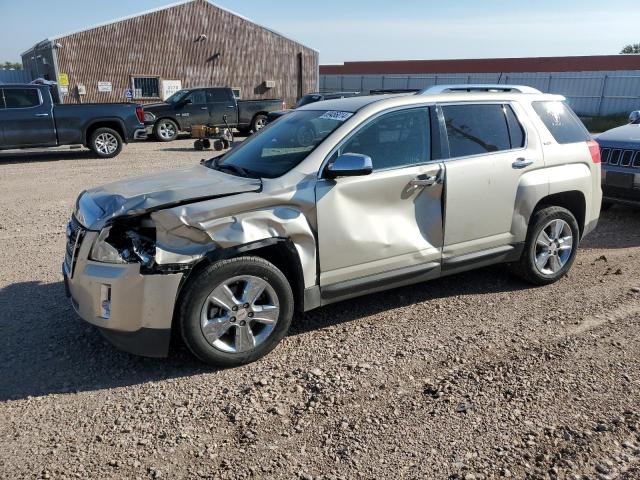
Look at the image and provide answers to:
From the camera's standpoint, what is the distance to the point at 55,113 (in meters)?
13.4

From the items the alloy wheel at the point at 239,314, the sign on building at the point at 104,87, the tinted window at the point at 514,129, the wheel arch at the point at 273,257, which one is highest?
the tinted window at the point at 514,129

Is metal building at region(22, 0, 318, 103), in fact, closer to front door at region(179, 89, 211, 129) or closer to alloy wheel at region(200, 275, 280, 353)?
front door at region(179, 89, 211, 129)

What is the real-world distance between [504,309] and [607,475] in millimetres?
2099

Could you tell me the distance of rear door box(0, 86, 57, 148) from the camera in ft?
42.9

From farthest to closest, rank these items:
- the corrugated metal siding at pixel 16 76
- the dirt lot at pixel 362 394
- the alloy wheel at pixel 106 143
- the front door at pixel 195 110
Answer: the corrugated metal siding at pixel 16 76 → the front door at pixel 195 110 → the alloy wheel at pixel 106 143 → the dirt lot at pixel 362 394

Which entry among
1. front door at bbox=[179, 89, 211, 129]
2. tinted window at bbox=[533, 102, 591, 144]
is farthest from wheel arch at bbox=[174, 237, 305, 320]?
front door at bbox=[179, 89, 211, 129]

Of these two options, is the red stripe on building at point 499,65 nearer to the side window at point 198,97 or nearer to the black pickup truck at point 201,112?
the black pickup truck at point 201,112

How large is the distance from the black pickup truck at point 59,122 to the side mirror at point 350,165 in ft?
38.5

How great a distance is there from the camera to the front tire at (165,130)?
18.3 metres

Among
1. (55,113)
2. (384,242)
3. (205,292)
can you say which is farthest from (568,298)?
(55,113)

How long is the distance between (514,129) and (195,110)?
15.5 metres

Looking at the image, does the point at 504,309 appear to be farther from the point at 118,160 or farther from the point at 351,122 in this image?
the point at 118,160

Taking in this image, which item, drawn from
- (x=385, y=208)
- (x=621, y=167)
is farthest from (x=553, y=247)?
(x=621, y=167)

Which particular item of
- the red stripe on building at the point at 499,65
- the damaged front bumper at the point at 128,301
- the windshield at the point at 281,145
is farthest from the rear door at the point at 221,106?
the red stripe on building at the point at 499,65
